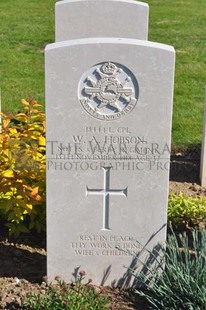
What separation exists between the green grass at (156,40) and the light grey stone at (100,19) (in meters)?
1.51

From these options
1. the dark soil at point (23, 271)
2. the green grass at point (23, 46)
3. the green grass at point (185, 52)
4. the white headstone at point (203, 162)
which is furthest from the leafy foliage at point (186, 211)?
the green grass at point (23, 46)

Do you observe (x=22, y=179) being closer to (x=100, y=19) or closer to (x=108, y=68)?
(x=108, y=68)

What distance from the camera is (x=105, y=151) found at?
445 centimetres

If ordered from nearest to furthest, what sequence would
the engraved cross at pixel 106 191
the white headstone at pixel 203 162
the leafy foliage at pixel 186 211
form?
the engraved cross at pixel 106 191 → the leafy foliage at pixel 186 211 → the white headstone at pixel 203 162

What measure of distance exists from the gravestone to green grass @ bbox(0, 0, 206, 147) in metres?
2.80

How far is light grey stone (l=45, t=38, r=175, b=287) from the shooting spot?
4246 mm

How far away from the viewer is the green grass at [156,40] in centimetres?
830

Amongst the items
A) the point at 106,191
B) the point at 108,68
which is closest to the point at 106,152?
the point at 106,191

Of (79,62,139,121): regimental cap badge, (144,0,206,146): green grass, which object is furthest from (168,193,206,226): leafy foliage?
(144,0,206,146): green grass

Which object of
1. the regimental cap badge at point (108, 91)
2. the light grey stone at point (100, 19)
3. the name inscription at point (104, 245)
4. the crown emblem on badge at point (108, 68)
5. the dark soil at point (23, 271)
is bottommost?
the dark soil at point (23, 271)

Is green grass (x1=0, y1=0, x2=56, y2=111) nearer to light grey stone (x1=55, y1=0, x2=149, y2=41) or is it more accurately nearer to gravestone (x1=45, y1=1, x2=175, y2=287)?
light grey stone (x1=55, y1=0, x2=149, y2=41)

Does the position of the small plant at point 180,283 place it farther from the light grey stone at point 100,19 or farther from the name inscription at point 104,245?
the light grey stone at point 100,19

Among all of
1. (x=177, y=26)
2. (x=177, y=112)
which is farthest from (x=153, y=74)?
(x=177, y=26)

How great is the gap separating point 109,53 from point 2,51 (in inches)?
279
